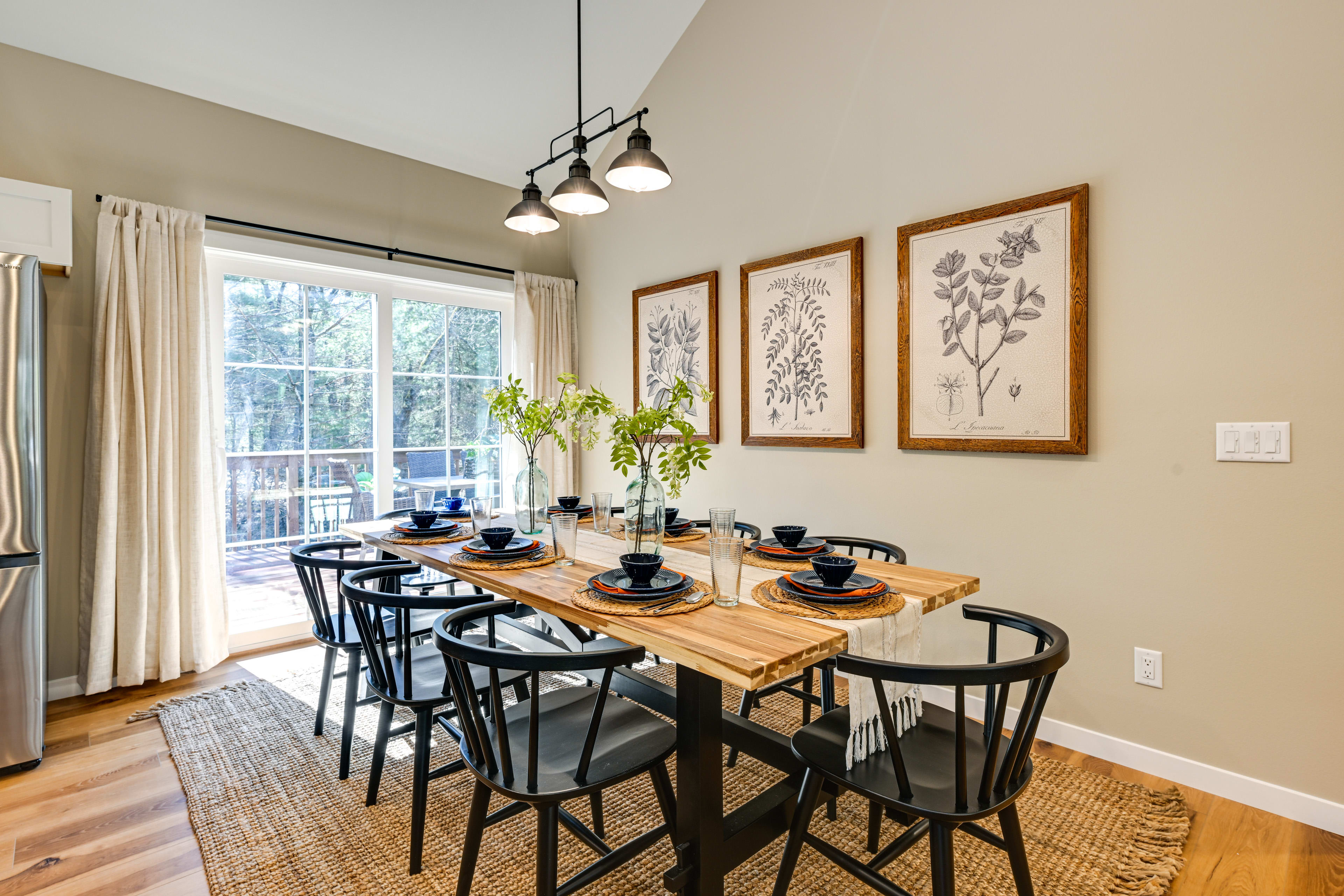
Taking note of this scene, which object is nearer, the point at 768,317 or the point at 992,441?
the point at 992,441

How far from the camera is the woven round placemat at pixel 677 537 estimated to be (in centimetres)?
236

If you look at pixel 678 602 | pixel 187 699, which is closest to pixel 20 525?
pixel 187 699

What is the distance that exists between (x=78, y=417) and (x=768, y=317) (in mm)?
3033

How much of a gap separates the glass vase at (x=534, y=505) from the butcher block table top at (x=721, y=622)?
16.2 inches

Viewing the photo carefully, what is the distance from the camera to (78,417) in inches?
112

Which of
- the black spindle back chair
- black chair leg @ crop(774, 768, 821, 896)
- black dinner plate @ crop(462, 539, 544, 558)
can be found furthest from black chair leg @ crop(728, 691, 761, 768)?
the black spindle back chair

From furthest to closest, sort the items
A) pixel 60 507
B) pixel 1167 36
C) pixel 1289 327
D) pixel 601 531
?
pixel 60 507
pixel 601 531
pixel 1167 36
pixel 1289 327

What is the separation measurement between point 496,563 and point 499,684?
649mm

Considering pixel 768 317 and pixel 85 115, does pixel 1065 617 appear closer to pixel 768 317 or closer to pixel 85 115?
pixel 768 317

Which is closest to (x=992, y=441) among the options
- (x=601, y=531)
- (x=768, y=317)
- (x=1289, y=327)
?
(x=1289, y=327)

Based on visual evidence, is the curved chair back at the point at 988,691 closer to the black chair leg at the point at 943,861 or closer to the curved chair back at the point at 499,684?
the black chair leg at the point at 943,861

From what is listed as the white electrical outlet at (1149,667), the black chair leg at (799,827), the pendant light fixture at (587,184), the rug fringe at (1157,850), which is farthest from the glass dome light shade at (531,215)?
the rug fringe at (1157,850)

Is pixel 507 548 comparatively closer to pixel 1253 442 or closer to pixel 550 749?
pixel 550 749

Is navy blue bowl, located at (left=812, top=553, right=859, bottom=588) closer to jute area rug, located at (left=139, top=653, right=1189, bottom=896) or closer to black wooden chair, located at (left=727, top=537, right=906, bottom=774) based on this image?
black wooden chair, located at (left=727, top=537, right=906, bottom=774)
